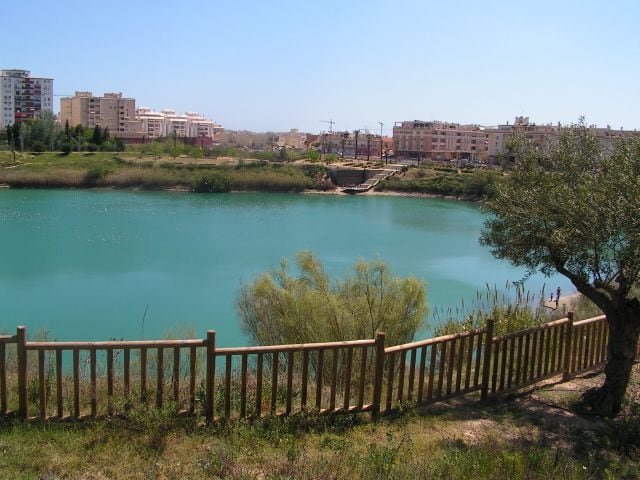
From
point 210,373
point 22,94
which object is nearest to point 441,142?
point 22,94

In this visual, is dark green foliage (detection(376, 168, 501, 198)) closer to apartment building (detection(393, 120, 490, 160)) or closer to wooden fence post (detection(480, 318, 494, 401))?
apartment building (detection(393, 120, 490, 160))

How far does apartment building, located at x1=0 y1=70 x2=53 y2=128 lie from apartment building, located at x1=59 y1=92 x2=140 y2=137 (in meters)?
4.85

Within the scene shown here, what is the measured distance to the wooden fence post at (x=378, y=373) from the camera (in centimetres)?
530

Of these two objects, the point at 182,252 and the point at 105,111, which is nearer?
the point at 182,252

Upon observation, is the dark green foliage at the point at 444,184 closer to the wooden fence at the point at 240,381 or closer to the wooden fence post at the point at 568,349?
the wooden fence post at the point at 568,349

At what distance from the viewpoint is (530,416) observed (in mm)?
5703

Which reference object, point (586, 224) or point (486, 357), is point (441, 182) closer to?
point (486, 357)

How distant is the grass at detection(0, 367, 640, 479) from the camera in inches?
156

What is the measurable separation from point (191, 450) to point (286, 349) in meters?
1.05

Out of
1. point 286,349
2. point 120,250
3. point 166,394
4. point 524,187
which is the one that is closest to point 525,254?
point 524,187

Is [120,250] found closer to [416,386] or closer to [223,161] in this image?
[416,386]

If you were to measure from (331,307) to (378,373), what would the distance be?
3599mm

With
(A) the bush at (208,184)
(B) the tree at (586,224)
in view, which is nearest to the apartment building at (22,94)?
(A) the bush at (208,184)

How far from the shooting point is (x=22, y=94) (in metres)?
116
